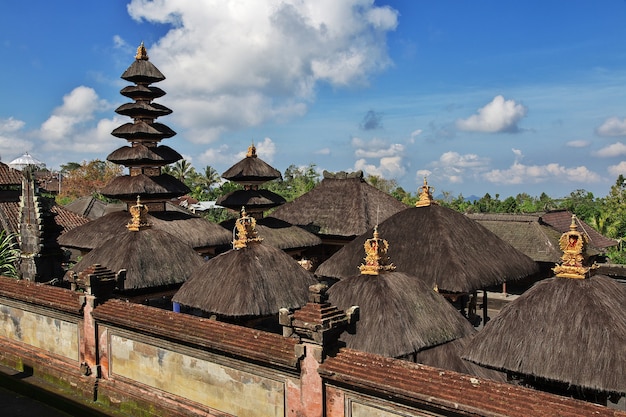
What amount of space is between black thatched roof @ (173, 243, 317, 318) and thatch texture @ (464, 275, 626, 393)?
530 centimetres

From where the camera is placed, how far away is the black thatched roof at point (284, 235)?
25109mm

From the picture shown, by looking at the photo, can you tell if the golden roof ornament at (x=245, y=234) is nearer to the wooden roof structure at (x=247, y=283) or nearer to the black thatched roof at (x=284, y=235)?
the wooden roof structure at (x=247, y=283)

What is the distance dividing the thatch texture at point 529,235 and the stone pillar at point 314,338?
25.7 m

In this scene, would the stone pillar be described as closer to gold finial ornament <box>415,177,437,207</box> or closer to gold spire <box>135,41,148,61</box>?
gold finial ornament <box>415,177,437,207</box>

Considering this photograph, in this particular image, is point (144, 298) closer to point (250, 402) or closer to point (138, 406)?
point (138, 406)

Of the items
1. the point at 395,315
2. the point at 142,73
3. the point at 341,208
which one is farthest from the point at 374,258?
the point at 142,73

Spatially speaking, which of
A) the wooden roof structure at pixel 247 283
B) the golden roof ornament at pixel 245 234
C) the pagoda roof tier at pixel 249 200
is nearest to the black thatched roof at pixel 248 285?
the wooden roof structure at pixel 247 283

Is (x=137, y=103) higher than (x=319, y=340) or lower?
higher

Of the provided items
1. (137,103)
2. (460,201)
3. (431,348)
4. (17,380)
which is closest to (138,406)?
(17,380)

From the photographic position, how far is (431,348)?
12.0 m

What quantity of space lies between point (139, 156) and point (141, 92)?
3.52m

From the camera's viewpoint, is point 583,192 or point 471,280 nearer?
point 471,280

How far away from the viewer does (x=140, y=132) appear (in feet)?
83.1

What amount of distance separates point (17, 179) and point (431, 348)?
34.5 metres
